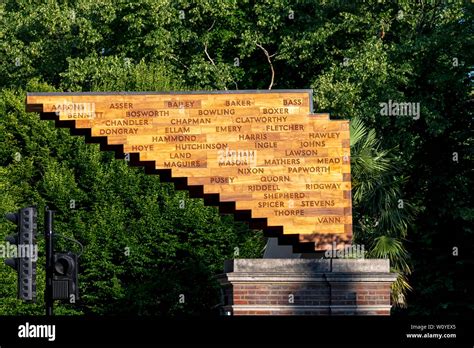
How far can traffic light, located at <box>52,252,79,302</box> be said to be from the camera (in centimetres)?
2219

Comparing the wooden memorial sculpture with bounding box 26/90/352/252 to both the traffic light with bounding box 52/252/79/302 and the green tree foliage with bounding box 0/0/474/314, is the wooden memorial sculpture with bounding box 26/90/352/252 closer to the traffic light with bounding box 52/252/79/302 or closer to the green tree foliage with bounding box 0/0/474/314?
the traffic light with bounding box 52/252/79/302

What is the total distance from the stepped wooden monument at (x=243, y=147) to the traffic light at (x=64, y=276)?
4.32 metres

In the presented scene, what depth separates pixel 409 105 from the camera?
4303cm

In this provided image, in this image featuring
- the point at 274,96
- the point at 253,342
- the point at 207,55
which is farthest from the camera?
the point at 207,55

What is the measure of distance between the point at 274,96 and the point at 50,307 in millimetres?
7062

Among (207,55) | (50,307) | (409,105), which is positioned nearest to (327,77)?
(409,105)

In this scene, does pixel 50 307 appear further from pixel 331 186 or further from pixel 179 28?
pixel 179 28

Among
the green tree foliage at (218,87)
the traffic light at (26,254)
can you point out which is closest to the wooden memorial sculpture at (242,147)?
the traffic light at (26,254)

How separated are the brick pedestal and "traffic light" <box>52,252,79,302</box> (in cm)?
→ 337

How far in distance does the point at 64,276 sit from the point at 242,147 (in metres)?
5.47

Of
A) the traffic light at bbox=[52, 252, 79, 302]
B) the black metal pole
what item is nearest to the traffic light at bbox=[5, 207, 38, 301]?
the black metal pole

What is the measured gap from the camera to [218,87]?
48375 millimetres

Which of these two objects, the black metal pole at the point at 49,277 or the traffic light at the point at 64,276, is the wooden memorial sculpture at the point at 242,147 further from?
the traffic light at the point at 64,276

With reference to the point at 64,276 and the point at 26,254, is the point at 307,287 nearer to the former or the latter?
the point at 64,276
